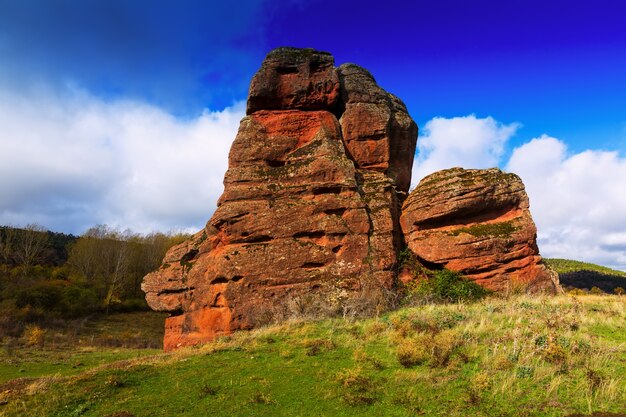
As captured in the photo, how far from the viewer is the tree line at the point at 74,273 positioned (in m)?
47.9

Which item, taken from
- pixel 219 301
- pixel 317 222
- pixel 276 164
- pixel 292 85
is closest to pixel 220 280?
pixel 219 301

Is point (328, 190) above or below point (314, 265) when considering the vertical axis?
above

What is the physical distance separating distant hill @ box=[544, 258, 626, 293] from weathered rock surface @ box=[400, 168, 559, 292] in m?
31.0

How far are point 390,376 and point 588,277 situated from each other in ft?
213

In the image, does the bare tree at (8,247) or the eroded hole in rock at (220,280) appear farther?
the bare tree at (8,247)

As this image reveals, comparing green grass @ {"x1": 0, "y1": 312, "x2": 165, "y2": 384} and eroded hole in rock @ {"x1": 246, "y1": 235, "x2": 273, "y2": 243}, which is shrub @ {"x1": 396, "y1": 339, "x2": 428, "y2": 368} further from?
green grass @ {"x1": 0, "y1": 312, "x2": 165, "y2": 384}

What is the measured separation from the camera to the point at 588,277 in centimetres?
5894

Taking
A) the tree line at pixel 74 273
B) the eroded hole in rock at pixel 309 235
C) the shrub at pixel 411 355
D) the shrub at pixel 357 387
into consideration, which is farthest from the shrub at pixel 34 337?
the shrub at pixel 411 355

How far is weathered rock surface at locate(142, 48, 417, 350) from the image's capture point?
19.2 metres

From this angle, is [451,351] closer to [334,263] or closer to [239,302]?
[334,263]

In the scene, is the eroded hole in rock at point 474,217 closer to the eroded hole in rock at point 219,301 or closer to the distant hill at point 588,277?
the eroded hole in rock at point 219,301

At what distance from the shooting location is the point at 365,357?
405 inches

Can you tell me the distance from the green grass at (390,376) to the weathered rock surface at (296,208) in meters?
5.72

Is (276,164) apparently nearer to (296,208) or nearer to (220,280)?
(296,208)
